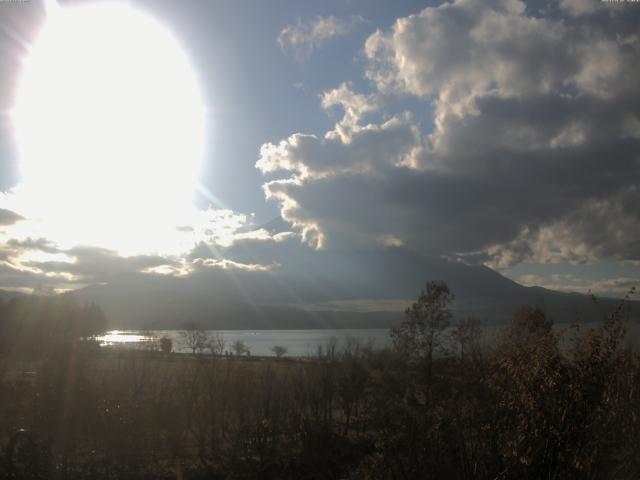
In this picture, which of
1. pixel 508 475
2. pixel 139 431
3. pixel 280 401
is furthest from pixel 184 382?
pixel 508 475

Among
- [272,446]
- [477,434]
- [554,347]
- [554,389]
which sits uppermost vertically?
[554,347]

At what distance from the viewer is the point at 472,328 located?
109 ft

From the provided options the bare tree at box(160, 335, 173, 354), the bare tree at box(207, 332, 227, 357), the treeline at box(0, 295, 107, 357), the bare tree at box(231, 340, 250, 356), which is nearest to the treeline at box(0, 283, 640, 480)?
the bare tree at box(207, 332, 227, 357)

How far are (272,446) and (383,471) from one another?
10.6m

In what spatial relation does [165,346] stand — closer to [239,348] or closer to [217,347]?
[239,348]

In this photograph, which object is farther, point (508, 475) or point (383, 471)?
point (383, 471)

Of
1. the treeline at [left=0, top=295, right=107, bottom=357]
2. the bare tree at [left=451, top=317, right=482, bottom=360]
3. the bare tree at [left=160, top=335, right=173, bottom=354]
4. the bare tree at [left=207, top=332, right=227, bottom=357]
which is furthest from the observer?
the bare tree at [left=160, top=335, right=173, bottom=354]

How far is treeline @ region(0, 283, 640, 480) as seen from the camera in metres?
7.61

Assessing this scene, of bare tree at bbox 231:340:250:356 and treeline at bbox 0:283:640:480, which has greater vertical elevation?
bare tree at bbox 231:340:250:356

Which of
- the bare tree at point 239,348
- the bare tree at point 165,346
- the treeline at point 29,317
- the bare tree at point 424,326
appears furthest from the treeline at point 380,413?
the treeline at point 29,317

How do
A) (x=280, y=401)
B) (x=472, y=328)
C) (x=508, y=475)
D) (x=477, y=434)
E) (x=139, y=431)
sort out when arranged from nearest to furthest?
(x=508, y=475), (x=477, y=434), (x=139, y=431), (x=280, y=401), (x=472, y=328)

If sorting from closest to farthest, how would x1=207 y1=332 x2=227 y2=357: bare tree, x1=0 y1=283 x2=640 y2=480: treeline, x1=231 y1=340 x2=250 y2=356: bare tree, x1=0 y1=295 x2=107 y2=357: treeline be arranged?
1. x1=0 y1=283 x2=640 y2=480: treeline
2. x1=207 y1=332 x2=227 y2=357: bare tree
3. x1=231 y1=340 x2=250 y2=356: bare tree
4. x1=0 y1=295 x2=107 y2=357: treeline

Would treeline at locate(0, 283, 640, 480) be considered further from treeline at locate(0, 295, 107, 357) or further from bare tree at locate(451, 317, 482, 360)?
treeline at locate(0, 295, 107, 357)

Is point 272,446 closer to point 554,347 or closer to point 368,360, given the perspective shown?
point 554,347
